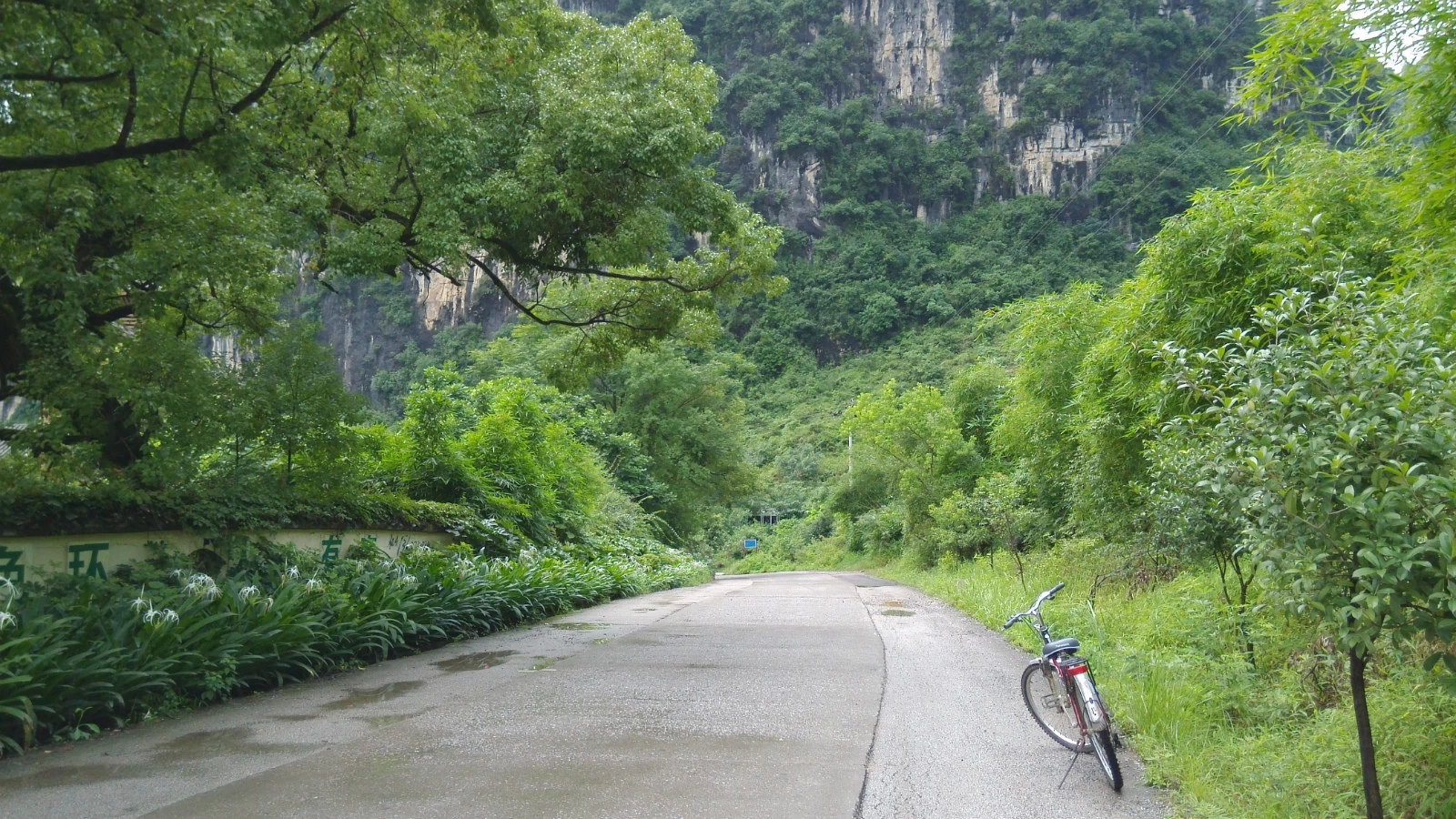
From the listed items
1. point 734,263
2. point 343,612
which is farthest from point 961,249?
point 343,612

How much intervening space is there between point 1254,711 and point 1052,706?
56.1 inches

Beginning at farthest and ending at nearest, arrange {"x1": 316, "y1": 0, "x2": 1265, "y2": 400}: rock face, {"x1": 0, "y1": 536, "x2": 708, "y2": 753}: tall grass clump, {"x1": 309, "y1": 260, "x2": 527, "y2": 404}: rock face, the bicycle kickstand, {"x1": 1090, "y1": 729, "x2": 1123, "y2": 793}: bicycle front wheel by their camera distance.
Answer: {"x1": 316, "y1": 0, "x2": 1265, "y2": 400}: rock face
{"x1": 309, "y1": 260, "x2": 527, "y2": 404}: rock face
{"x1": 0, "y1": 536, "x2": 708, "y2": 753}: tall grass clump
the bicycle kickstand
{"x1": 1090, "y1": 729, "x2": 1123, "y2": 793}: bicycle front wheel

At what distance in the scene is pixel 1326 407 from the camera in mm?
3686

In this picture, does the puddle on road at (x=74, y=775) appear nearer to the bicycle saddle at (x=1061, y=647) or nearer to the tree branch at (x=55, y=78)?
the tree branch at (x=55, y=78)

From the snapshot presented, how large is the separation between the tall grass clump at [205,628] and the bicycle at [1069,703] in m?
5.89

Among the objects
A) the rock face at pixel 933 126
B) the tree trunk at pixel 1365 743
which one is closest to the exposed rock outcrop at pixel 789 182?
the rock face at pixel 933 126

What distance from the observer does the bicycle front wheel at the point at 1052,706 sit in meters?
A: 5.58

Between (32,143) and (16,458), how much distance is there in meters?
2.53

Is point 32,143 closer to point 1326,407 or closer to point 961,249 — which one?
point 1326,407

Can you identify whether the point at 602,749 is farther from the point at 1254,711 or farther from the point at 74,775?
the point at 1254,711

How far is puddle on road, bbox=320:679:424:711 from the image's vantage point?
7.18 m

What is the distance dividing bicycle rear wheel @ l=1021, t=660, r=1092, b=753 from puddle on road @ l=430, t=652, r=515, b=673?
527cm

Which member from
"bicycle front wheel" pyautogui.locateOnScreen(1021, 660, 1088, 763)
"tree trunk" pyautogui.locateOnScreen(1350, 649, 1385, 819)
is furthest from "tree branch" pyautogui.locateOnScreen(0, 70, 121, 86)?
"tree trunk" pyautogui.locateOnScreen(1350, 649, 1385, 819)

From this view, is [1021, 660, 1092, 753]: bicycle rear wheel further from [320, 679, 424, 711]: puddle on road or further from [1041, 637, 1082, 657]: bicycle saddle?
[320, 679, 424, 711]: puddle on road
